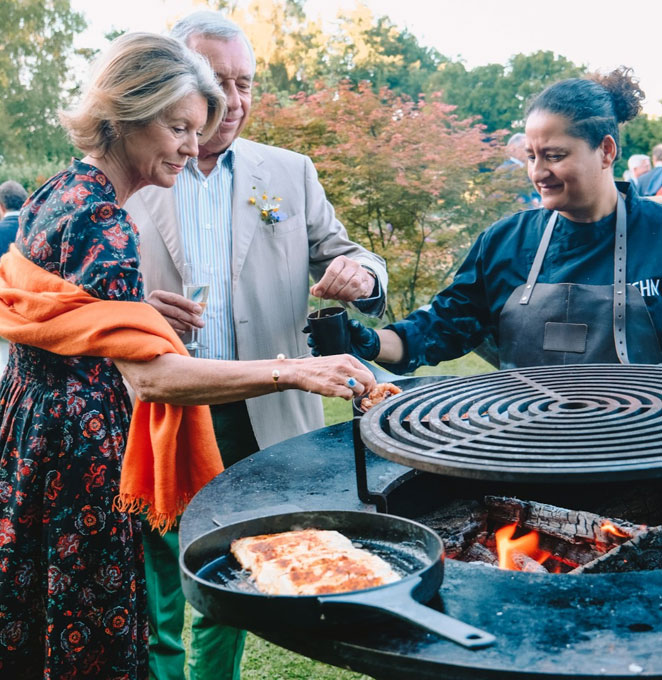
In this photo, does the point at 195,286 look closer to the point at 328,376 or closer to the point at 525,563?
the point at 328,376

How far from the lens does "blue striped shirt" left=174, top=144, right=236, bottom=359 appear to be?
2.92 m

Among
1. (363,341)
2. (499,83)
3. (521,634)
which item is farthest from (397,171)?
(499,83)

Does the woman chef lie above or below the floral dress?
above

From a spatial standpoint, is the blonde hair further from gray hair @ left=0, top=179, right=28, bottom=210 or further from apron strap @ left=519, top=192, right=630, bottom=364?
gray hair @ left=0, top=179, right=28, bottom=210

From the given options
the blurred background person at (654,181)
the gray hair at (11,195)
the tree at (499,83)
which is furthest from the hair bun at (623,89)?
the tree at (499,83)

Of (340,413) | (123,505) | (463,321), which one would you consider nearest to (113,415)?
(123,505)

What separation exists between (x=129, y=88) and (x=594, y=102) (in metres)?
1.65

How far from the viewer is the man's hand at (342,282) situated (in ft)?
8.59

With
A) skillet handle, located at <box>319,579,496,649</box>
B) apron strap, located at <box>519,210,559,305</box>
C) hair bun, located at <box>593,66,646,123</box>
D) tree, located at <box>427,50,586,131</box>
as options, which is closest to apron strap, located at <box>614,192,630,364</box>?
apron strap, located at <box>519,210,559,305</box>

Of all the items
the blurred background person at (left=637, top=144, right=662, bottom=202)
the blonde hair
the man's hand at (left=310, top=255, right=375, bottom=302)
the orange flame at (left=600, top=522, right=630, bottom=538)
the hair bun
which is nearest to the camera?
the orange flame at (left=600, top=522, right=630, bottom=538)

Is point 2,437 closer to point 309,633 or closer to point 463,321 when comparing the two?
point 309,633

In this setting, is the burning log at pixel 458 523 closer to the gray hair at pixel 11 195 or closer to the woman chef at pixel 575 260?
the woman chef at pixel 575 260

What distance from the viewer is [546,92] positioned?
275cm

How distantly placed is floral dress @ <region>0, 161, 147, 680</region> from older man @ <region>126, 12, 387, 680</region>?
57 cm
